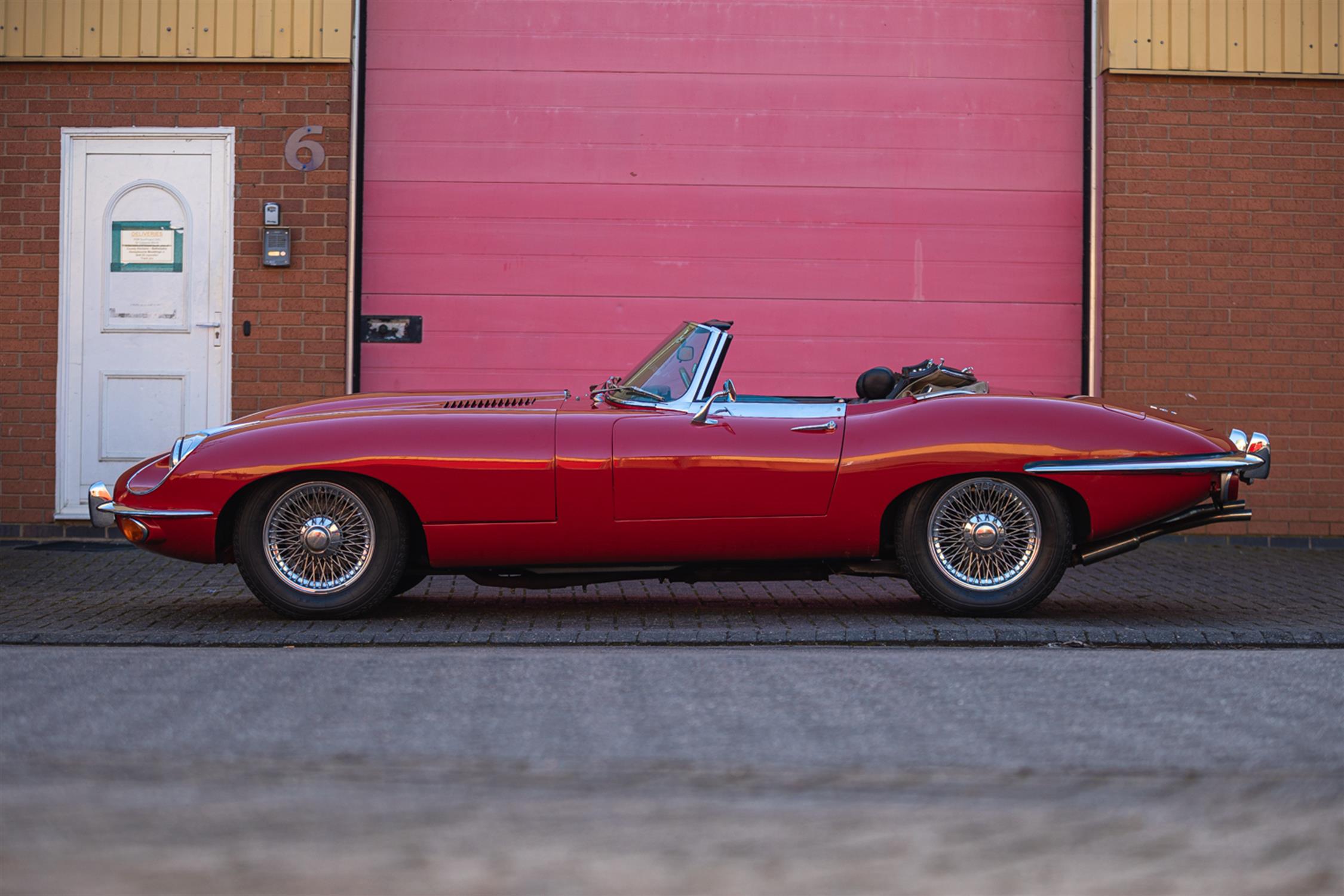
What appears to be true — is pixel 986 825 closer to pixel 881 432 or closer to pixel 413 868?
pixel 413 868

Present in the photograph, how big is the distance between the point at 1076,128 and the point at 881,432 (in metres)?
5.07

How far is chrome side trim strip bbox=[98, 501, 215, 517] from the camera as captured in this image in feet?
20.3

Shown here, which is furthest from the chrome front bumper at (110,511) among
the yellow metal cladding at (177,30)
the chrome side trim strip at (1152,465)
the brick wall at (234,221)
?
the yellow metal cladding at (177,30)

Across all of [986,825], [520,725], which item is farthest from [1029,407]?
[986,825]

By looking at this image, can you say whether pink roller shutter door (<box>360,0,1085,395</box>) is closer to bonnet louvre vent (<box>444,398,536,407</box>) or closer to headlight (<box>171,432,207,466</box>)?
bonnet louvre vent (<box>444,398,536,407</box>)

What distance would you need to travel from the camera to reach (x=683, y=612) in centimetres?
664

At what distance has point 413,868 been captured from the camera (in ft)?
9.41

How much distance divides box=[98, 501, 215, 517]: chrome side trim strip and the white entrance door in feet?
13.3

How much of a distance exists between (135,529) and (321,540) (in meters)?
0.70

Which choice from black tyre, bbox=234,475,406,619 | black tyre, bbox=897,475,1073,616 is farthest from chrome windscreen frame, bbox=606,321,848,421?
black tyre, bbox=234,475,406,619

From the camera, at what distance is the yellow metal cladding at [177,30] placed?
407 inches

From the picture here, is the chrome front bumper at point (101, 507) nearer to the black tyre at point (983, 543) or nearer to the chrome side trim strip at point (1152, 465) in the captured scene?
the black tyre at point (983, 543)

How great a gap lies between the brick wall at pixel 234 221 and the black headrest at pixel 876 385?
4458 mm

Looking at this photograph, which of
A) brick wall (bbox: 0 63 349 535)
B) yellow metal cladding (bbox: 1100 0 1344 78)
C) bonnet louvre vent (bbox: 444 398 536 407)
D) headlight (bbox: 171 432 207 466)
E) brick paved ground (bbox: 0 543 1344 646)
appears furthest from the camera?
yellow metal cladding (bbox: 1100 0 1344 78)
